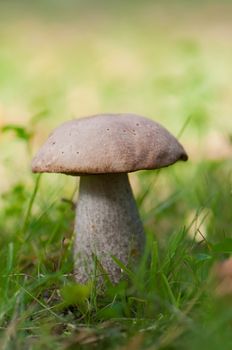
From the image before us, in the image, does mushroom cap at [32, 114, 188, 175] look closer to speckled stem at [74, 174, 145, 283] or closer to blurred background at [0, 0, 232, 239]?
speckled stem at [74, 174, 145, 283]

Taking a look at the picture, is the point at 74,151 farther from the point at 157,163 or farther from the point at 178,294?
the point at 178,294

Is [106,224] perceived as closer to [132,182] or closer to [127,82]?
[132,182]

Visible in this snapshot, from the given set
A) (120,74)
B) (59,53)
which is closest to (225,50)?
(120,74)

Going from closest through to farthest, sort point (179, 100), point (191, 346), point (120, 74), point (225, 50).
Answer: point (191, 346)
point (179, 100)
point (120, 74)
point (225, 50)

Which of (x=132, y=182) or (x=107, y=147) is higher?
(x=107, y=147)

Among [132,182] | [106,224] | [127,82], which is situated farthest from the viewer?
[127,82]

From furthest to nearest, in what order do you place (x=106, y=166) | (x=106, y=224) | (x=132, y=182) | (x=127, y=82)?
(x=127, y=82) → (x=132, y=182) → (x=106, y=224) → (x=106, y=166)

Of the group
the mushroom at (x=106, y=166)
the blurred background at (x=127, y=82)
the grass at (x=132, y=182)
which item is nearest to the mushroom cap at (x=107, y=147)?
the mushroom at (x=106, y=166)

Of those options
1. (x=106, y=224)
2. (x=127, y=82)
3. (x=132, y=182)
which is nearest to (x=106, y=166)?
(x=106, y=224)
